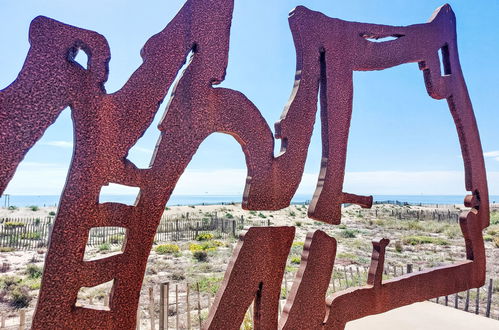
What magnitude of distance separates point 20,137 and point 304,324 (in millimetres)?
2311

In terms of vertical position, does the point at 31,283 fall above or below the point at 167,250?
below

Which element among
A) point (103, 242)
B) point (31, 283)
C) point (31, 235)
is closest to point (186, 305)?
point (31, 283)

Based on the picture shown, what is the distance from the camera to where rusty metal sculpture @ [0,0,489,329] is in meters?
1.81

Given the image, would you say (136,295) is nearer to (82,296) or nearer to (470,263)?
(470,263)

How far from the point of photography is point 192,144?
228cm

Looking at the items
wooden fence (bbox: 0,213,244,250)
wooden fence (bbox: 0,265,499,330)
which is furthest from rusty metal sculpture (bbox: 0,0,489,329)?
wooden fence (bbox: 0,213,244,250)

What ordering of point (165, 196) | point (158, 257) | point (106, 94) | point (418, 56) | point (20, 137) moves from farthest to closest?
point (158, 257) < point (418, 56) < point (165, 196) < point (106, 94) < point (20, 137)

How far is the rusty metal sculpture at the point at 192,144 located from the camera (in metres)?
1.81

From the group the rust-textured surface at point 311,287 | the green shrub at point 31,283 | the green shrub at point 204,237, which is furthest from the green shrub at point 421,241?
the rust-textured surface at point 311,287

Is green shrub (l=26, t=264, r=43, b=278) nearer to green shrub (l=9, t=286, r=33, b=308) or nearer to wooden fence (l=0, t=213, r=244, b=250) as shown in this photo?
green shrub (l=9, t=286, r=33, b=308)

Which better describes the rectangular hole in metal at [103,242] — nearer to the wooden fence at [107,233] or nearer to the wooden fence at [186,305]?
the wooden fence at [107,233]

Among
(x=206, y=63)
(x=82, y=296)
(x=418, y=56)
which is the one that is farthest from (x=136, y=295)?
(x=82, y=296)

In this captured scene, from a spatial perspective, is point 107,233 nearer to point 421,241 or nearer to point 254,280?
point 421,241

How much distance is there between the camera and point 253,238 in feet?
8.16
